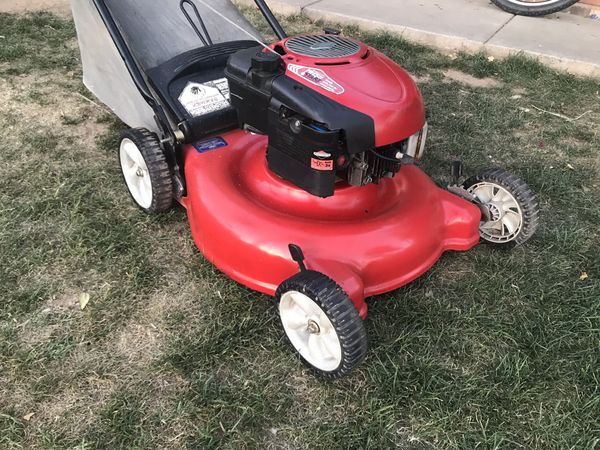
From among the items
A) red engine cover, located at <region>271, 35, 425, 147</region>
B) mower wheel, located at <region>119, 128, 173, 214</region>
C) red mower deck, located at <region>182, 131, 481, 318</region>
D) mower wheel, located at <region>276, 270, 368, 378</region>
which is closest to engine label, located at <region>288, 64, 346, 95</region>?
red engine cover, located at <region>271, 35, 425, 147</region>

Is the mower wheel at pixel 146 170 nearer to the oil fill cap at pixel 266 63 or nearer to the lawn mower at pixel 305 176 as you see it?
the lawn mower at pixel 305 176

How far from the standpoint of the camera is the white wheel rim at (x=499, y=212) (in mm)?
2127

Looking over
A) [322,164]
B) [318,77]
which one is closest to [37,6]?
[318,77]

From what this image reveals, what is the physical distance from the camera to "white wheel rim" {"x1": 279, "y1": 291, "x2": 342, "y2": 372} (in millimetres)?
1667

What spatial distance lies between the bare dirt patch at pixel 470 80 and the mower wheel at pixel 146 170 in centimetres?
225

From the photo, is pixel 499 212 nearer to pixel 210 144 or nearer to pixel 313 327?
pixel 313 327

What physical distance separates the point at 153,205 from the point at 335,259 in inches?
33.1

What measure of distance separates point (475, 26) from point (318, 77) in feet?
10.6

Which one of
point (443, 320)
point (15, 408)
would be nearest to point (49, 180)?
point (15, 408)

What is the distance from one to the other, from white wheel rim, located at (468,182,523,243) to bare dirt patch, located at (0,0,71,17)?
3.72 metres

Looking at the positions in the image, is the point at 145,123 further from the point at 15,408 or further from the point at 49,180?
the point at 15,408

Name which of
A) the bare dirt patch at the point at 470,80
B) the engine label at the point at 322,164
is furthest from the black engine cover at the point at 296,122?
the bare dirt patch at the point at 470,80

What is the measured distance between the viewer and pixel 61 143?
2902 millimetres

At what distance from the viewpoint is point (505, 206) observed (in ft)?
7.07
